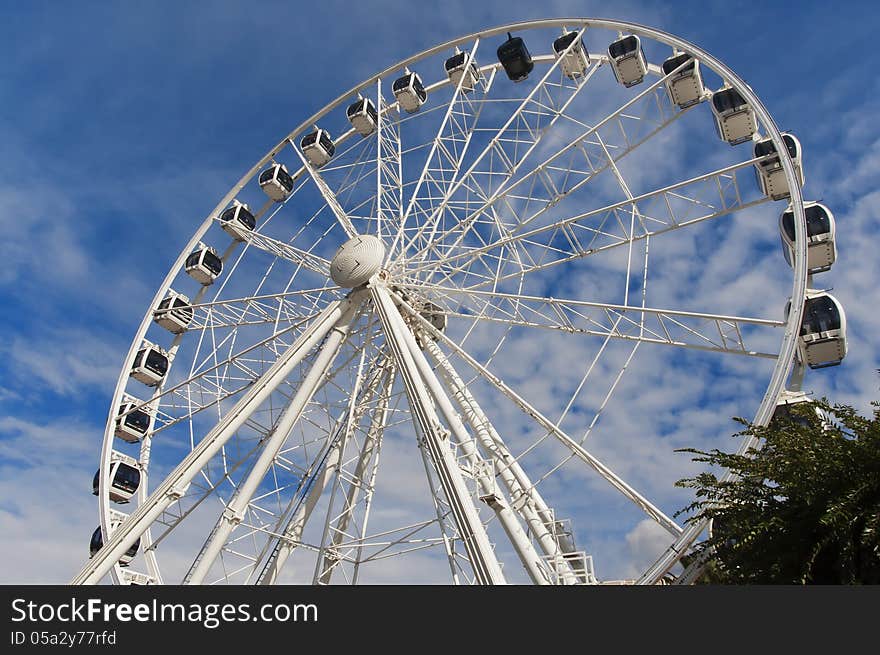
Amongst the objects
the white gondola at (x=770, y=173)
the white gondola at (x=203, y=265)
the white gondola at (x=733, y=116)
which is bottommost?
the white gondola at (x=770, y=173)

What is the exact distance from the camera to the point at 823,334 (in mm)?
12039

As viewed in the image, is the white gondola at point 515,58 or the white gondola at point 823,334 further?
the white gondola at point 515,58

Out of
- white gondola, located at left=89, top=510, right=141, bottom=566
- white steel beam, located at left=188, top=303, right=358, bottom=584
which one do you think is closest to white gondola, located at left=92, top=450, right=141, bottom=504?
white gondola, located at left=89, top=510, right=141, bottom=566

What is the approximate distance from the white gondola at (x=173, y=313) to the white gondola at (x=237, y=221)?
8.91 feet

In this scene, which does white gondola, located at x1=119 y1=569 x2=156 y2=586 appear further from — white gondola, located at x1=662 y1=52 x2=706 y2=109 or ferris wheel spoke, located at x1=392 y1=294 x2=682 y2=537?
white gondola, located at x1=662 y1=52 x2=706 y2=109

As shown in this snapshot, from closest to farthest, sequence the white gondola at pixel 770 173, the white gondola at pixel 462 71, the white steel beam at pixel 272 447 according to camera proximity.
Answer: the white steel beam at pixel 272 447, the white gondola at pixel 770 173, the white gondola at pixel 462 71

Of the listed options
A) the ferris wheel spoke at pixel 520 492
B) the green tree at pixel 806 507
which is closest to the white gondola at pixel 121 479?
the ferris wheel spoke at pixel 520 492

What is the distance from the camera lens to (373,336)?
1800cm

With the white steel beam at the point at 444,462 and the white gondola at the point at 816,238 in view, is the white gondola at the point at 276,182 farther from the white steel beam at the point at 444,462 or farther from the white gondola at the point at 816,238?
the white gondola at the point at 816,238

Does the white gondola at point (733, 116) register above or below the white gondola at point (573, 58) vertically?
below

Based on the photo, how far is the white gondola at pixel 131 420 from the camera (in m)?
20.8

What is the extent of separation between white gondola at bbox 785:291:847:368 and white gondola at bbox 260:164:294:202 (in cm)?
1592
